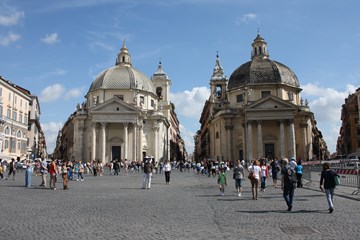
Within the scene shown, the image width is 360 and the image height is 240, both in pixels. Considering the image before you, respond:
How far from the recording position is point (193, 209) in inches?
500

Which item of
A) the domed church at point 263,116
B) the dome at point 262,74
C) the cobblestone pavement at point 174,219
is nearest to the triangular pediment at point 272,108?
the domed church at point 263,116

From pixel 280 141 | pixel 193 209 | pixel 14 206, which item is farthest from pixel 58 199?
pixel 280 141

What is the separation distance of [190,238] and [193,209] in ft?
14.6

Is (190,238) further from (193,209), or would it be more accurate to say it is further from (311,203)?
(311,203)

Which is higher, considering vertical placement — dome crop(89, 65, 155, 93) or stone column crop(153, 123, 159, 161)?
dome crop(89, 65, 155, 93)

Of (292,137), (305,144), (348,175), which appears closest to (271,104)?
(292,137)

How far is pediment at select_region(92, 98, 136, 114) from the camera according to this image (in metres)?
57.5

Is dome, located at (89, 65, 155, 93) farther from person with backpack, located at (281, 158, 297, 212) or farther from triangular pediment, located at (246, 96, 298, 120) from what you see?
person with backpack, located at (281, 158, 297, 212)

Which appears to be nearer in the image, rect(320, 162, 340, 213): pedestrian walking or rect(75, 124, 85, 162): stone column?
rect(320, 162, 340, 213): pedestrian walking

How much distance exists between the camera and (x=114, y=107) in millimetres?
57875

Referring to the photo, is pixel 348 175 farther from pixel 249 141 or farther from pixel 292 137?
pixel 292 137

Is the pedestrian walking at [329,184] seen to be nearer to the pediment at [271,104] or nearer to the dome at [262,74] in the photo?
the pediment at [271,104]

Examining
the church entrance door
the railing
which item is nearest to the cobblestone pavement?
the railing

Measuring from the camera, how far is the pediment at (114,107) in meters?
57.5
